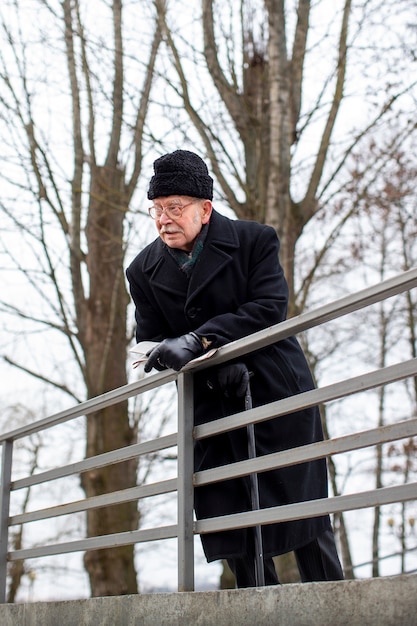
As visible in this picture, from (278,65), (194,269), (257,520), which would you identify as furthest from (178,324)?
(278,65)

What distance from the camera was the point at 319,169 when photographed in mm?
9148

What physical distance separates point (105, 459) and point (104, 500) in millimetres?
169

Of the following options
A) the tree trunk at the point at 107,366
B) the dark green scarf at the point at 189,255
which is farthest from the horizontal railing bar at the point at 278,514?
the tree trunk at the point at 107,366

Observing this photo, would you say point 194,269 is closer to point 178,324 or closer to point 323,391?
point 178,324

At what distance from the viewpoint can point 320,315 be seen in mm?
3068

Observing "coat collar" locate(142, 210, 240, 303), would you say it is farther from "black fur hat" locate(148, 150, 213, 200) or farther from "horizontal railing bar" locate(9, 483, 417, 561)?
"horizontal railing bar" locate(9, 483, 417, 561)

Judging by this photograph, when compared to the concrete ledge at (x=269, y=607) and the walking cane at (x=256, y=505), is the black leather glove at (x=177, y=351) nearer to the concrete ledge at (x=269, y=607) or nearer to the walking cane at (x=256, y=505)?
the walking cane at (x=256, y=505)

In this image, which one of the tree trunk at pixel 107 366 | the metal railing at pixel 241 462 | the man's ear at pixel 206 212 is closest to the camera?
the metal railing at pixel 241 462

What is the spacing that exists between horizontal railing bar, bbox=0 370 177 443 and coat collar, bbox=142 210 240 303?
33 cm

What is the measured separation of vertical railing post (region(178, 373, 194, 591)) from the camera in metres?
3.49

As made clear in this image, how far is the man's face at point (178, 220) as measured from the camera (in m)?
3.75

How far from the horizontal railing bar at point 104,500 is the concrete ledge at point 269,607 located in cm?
41

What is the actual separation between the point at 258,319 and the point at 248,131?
5580mm

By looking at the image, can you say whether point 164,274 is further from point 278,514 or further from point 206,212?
point 278,514
